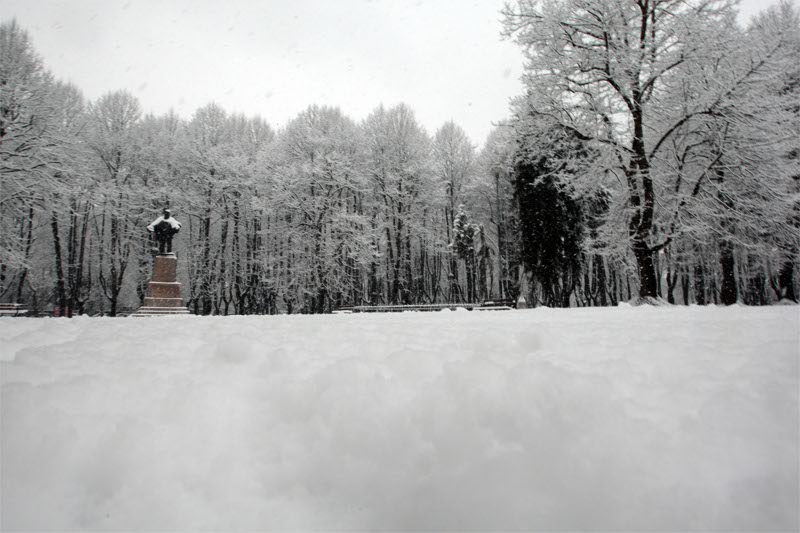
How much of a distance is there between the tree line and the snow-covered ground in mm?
11619

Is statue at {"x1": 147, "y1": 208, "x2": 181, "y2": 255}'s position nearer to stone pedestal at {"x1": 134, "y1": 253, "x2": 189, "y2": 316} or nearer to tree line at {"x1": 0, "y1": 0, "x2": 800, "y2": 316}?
stone pedestal at {"x1": 134, "y1": 253, "x2": 189, "y2": 316}

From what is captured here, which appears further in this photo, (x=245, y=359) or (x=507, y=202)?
(x=507, y=202)

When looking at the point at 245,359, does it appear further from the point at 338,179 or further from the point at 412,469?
the point at 338,179

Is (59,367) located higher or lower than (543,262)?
lower

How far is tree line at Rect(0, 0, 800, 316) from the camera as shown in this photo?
11.5m

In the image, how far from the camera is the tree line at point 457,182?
453 inches

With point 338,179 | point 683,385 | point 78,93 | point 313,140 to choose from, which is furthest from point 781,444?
point 78,93

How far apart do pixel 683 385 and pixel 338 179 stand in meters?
24.3

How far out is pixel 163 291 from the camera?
14.4m

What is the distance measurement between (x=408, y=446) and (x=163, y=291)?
15323 mm

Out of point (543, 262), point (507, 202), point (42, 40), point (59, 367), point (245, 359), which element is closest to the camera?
point (59, 367)

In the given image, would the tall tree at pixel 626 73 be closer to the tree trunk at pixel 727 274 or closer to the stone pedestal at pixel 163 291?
the tree trunk at pixel 727 274

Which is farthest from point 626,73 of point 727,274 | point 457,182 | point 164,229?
point 457,182

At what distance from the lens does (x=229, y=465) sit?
1229 mm
